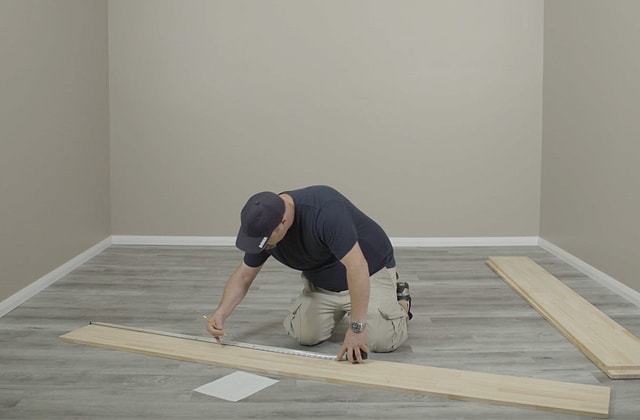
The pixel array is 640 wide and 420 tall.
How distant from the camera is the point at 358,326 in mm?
2820

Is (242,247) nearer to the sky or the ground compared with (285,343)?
nearer to the sky

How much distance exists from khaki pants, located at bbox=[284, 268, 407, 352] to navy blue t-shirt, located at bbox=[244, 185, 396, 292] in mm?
55

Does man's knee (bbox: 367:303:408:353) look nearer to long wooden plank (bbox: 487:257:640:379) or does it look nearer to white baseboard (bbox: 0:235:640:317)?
long wooden plank (bbox: 487:257:640:379)

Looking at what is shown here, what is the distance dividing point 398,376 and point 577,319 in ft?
4.20

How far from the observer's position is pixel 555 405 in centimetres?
263

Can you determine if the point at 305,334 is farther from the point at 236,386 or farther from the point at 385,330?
the point at 236,386

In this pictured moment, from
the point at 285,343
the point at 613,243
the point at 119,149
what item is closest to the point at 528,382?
the point at 285,343

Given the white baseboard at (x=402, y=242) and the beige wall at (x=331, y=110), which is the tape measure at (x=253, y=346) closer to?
the white baseboard at (x=402, y=242)

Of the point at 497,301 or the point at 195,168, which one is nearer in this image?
the point at 497,301

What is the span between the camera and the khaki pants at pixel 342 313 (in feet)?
10.7

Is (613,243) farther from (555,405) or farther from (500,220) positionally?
(555,405)

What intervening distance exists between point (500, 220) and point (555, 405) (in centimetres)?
343

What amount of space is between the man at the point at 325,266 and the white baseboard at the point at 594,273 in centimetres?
140

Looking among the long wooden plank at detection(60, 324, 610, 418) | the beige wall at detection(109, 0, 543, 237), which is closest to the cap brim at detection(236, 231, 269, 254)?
the long wooden plank at detection(60, 324, 610, 418)
